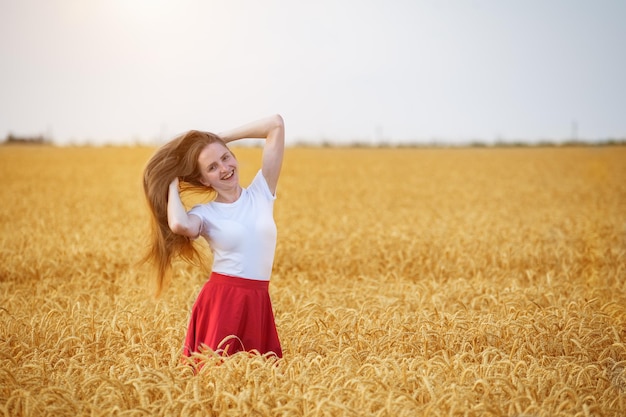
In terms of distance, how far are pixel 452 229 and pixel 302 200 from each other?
688 cm

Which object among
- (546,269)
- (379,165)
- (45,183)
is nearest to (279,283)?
(546,269)

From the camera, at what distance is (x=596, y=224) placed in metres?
14.2

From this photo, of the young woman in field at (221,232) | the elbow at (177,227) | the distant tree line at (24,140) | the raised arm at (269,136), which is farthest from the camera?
the distant tree line at (24,140)

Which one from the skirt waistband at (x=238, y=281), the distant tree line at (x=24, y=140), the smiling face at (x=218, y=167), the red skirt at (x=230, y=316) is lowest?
the red skirt at (x=230, y=316)

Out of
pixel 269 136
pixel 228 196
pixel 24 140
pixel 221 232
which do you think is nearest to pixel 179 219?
pixel 221 232

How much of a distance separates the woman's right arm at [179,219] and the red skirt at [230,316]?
0.36 metres

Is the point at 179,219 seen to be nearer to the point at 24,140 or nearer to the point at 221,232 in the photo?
the point at 221,232

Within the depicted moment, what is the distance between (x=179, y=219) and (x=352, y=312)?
8.76 ft

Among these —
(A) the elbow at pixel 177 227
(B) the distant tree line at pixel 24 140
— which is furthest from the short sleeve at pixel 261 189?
(B) the distant tree line at pixel 24 140

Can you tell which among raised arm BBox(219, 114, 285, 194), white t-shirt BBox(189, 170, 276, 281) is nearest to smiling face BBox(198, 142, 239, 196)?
white t-shirt BBox(189, 170, 276, 281)

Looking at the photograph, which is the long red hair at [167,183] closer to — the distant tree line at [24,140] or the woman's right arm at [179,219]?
the woman's right arm at [179,219]

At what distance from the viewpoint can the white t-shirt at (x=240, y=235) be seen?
182 inches

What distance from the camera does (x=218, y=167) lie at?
15.5 ft

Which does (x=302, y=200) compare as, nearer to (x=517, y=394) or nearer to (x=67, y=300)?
(x=67, y=300)
